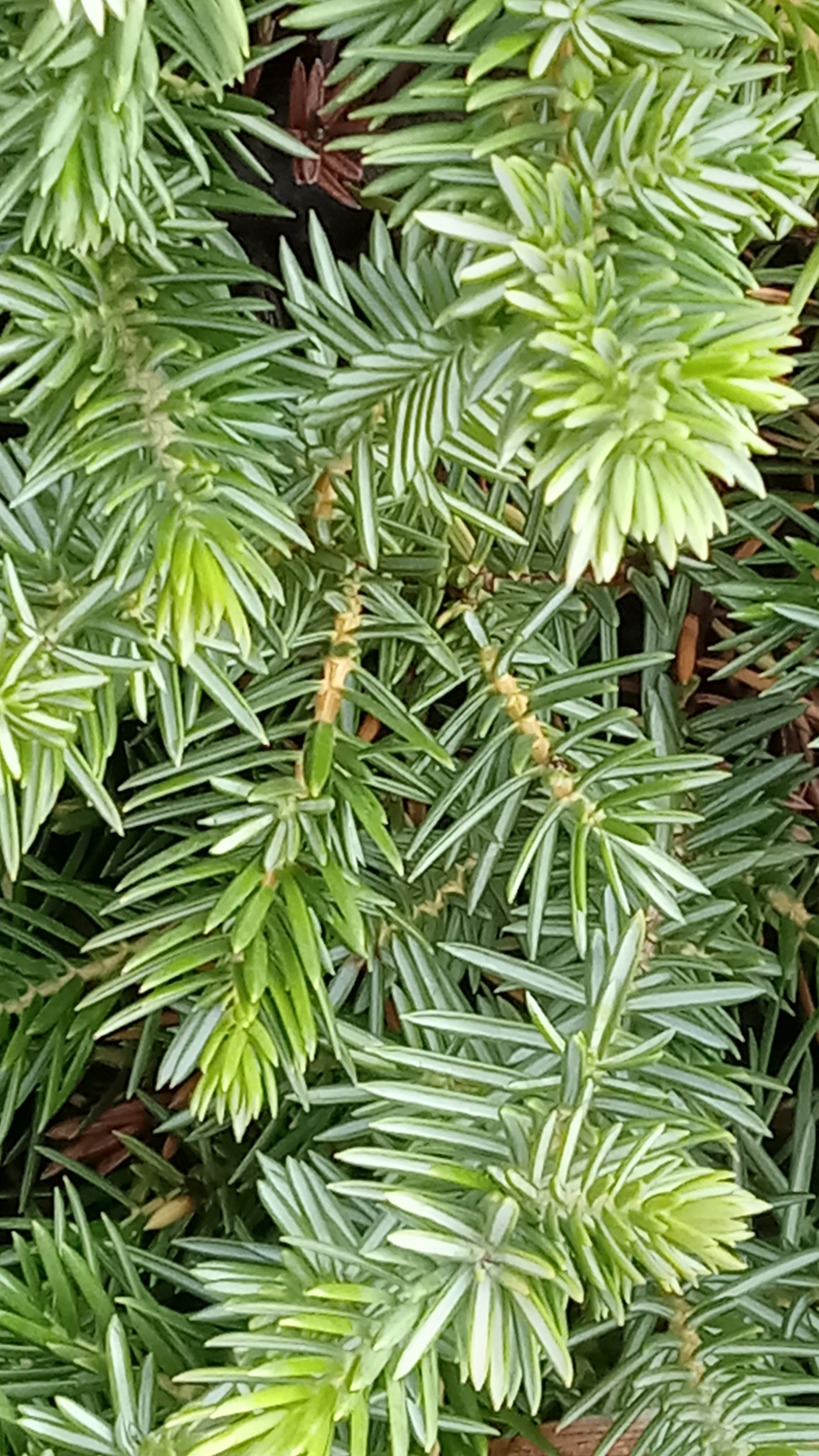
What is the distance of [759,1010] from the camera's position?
2.33 ft

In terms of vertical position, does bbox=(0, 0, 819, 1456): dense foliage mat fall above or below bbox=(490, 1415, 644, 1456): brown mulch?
above

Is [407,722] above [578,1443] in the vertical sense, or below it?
above

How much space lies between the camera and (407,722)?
53cm

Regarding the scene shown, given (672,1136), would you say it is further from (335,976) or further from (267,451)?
(267,451)

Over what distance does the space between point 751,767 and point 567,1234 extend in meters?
0.33

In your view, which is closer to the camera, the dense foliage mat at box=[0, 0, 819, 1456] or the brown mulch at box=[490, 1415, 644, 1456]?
the dense foliage mat at box=[0, 0, 819, 1456]

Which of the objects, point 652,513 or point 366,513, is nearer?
point 652,513

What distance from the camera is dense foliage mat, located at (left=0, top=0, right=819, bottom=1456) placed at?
38cm

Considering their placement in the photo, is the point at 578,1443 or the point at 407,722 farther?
the point at 578,1443

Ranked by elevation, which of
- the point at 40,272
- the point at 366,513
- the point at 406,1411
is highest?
the point at 40,272

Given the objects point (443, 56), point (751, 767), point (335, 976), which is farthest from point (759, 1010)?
point (443, 56)

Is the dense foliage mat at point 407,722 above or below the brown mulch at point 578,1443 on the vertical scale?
above

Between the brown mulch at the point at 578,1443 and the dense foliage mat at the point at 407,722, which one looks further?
the brown mulch at the point at 578,1443

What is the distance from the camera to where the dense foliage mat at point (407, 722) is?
378 mm
